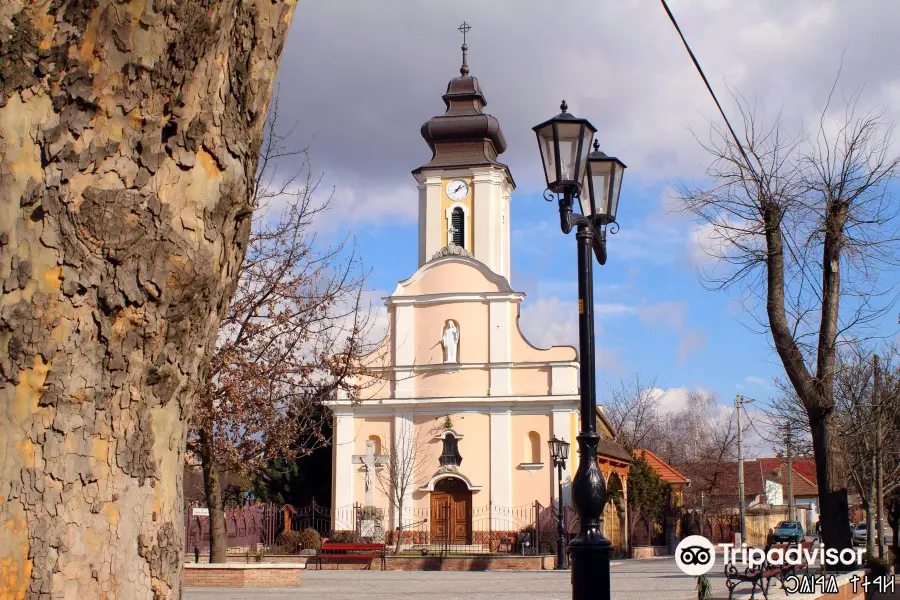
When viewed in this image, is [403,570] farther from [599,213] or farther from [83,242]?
[83,242]

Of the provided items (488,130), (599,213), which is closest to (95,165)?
(599,213)

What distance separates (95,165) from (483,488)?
3786 centimetres

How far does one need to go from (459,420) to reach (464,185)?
10.7 m

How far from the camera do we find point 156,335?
10.2 feet

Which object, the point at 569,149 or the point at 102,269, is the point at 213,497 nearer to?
the point at 569,149

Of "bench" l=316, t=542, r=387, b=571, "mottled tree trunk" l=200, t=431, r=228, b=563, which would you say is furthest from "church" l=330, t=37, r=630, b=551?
"mottled tree trunk" l=200, t=431, r=228, b=563

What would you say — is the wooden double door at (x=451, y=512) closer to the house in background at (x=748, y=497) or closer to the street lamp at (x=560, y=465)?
the street lamp at (x=560, y=465)

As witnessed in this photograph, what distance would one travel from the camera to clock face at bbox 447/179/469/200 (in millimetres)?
44469

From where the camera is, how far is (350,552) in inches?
1252

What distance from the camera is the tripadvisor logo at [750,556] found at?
1237 cm

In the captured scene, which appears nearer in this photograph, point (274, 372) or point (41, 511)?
point (41, 511)

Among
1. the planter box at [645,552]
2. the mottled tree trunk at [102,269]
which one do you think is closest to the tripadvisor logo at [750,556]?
the mottled tree trunk at [102,269]

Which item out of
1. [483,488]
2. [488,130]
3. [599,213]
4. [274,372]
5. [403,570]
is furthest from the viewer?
[488,130]

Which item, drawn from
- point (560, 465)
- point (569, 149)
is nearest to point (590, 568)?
point (569, 149)
